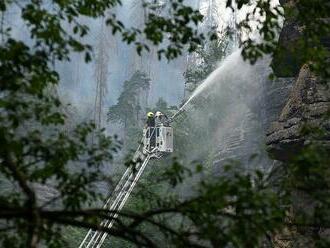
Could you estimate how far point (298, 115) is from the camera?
17.0 metres

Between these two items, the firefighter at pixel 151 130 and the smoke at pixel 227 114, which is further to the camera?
the smoke at pixel 227 114

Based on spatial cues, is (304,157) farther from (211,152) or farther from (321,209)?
(211,152)

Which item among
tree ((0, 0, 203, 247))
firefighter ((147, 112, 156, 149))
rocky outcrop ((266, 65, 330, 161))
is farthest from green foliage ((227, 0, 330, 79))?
firefighter ((147, 112, 156, 149))

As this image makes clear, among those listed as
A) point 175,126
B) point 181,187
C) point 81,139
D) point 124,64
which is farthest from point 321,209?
point 124,64

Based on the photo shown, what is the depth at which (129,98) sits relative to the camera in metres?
50.9

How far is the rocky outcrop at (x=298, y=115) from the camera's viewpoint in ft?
53.2

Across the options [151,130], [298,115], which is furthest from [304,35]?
[151,130]

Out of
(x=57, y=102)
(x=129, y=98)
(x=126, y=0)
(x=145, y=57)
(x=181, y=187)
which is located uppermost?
(x=126, y=0)

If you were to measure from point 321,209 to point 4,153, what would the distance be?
8.40 ft

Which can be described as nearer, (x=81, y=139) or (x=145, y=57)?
(x=81, y=139)

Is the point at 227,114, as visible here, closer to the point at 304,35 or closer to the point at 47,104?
the point at 304,35

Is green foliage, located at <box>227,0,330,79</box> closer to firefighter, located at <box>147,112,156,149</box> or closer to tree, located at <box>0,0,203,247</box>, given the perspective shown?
tree, located at <box>0,0,203,247</box>

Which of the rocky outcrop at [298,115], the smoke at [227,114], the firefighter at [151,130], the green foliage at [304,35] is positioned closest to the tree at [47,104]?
the green foliage at [304,35]

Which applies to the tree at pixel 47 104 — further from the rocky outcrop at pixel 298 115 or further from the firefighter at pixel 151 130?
the firefighter at pixel 151 130
